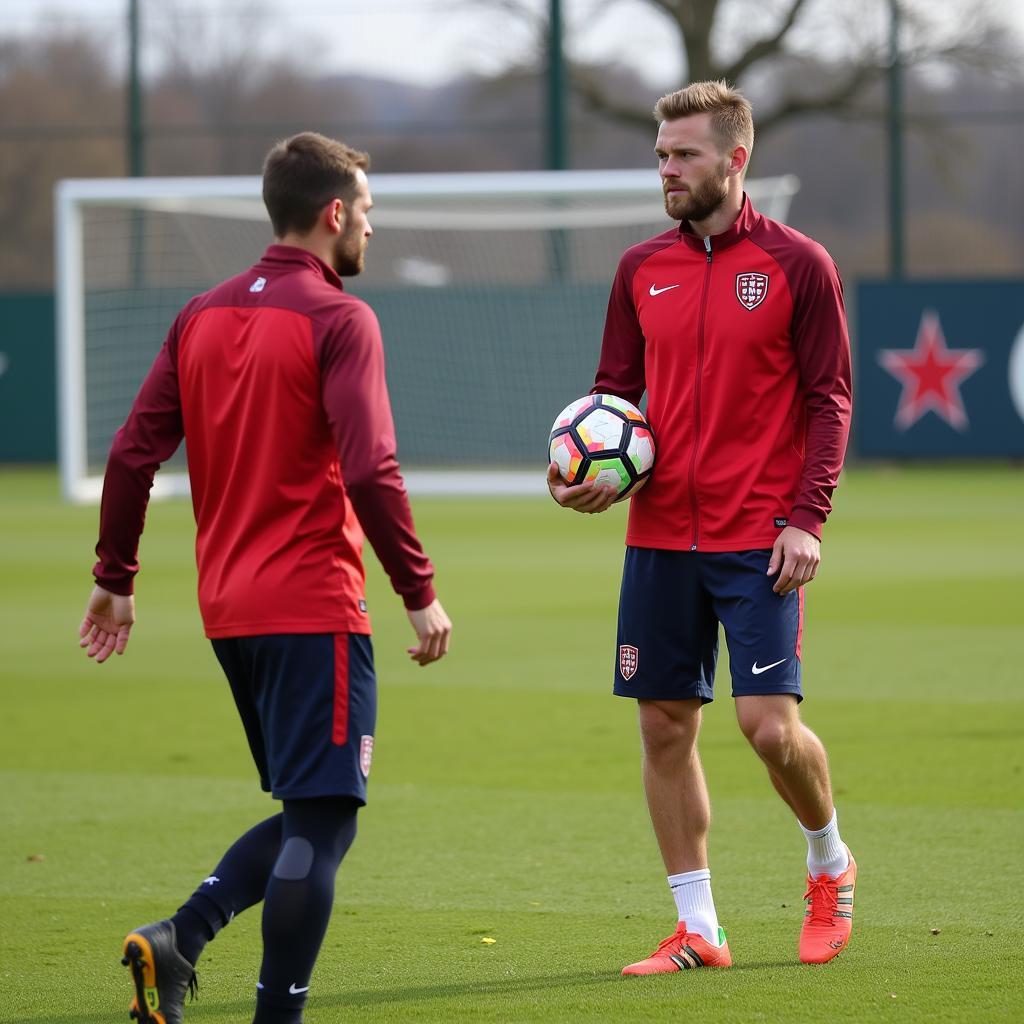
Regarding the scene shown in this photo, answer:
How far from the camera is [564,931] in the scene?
4.89 metres

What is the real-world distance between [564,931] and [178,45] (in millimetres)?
26412

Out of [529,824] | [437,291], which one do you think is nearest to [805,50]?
[437,291]

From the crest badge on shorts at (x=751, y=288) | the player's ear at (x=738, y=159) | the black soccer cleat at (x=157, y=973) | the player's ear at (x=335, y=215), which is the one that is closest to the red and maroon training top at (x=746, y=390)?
the crest badge on shorts at (x=751, y=288)

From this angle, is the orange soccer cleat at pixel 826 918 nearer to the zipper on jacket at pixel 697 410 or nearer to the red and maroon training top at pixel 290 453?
the zipper on jacket at pixel 697 410

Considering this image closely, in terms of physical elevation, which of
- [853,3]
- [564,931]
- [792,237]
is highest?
[853,3]

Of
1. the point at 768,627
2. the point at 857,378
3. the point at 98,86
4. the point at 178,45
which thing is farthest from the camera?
the point at 98,86

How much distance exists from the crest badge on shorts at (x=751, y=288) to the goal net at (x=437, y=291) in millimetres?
16230

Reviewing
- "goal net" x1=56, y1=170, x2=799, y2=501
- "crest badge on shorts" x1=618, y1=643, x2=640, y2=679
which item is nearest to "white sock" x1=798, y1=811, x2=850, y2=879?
"crest badge on shorts" x1=618, y1=643, x2=640, y2=679

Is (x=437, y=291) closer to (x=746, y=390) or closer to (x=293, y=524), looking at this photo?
(x=746, y=390)

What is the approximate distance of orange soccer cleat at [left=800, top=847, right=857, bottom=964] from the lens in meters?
4.53

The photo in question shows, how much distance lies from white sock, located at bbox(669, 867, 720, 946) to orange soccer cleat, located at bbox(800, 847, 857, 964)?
0.24 meters

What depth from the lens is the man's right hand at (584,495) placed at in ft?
15.1

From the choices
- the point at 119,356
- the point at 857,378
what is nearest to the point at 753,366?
the point at 119,356

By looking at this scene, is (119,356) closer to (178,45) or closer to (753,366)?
(178,45)
